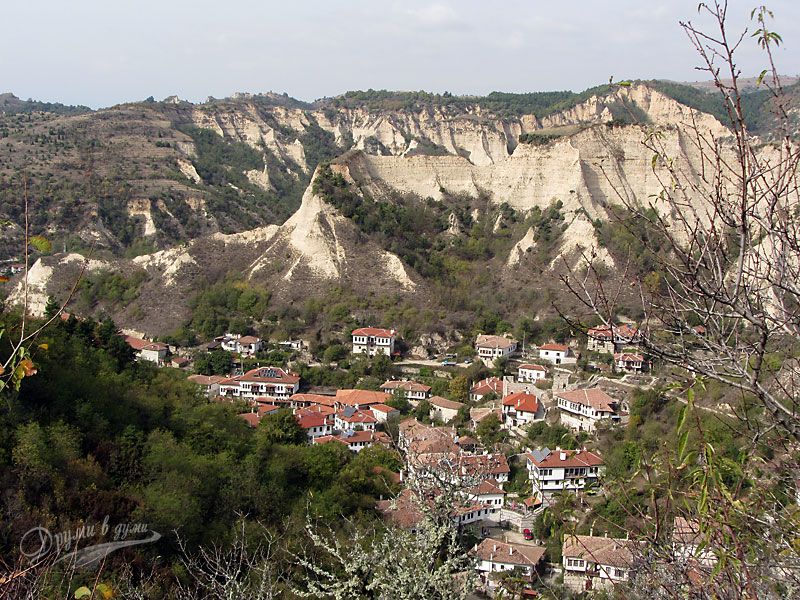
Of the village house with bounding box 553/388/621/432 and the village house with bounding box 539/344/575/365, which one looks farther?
the village house with bounding box 539/344/575/365

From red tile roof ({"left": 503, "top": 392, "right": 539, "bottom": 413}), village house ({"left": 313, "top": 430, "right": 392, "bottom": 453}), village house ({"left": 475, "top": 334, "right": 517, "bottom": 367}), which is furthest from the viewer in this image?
village house ({"left": 475, "top": 334, "right": 517, "bottom": 367})

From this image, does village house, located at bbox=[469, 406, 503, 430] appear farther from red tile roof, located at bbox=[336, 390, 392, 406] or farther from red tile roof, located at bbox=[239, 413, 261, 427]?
red tile roof, located at bbox=[239, 413, 261, 427]

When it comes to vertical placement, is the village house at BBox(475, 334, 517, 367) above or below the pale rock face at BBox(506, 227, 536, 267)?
below

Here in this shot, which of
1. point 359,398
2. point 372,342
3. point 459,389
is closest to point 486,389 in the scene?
point 459,389

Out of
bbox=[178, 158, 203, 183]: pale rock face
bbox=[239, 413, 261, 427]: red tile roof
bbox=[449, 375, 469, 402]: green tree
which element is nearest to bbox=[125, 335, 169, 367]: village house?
bbox=[239, 413, 261, 427]: red tile roof

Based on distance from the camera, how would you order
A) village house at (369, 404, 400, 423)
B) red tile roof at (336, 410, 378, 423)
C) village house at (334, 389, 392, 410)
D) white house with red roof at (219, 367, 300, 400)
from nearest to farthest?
1. red tile roof at (336, 410, 378, 423)
2. village house at (369, 404, 400, 423)
3. village house at (334, 389, 392, 410)
4. white house with red roof at (219, 367, 300, 400)

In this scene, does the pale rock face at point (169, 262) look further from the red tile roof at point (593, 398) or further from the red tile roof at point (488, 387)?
the red tile roof at point (593, 398)

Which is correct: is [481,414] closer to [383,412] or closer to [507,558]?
[383,412]
